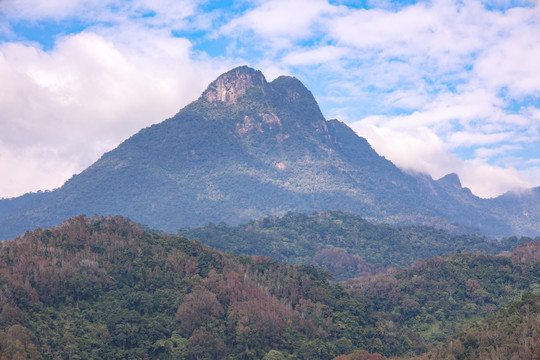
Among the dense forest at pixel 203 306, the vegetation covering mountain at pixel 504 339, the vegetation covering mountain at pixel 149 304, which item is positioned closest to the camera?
the vegetation covering mountain at pixel 504 339

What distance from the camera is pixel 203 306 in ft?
217

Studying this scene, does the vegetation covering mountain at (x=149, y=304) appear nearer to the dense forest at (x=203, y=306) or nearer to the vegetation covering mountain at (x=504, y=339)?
the dense forest at (x=203, y=306)

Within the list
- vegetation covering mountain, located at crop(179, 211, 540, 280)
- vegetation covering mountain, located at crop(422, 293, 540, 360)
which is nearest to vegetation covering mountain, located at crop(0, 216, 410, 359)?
vegetation covering mountain, located at crop(422, 293, 540, 360)

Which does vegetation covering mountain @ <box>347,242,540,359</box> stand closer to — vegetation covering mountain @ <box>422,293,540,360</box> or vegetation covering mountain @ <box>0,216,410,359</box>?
vegetation covering mountain @ <box>0,216,410,359</box>

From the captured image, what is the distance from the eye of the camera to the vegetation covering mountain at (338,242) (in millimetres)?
144250

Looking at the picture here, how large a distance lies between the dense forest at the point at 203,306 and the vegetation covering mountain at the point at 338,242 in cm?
5157

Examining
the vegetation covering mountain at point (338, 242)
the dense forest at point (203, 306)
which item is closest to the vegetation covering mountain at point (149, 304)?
the dense forest at point (203, 306)

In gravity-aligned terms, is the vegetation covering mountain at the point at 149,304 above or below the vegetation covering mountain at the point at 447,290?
above

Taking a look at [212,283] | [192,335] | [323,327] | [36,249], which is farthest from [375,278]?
[36,249]

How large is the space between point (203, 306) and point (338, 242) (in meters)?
102

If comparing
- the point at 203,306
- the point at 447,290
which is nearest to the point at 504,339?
the point at 203,306

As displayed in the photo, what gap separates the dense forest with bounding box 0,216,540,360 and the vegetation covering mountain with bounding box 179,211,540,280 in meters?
51.6

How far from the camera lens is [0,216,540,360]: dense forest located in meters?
55.7

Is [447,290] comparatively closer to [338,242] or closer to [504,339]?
[504,339]
